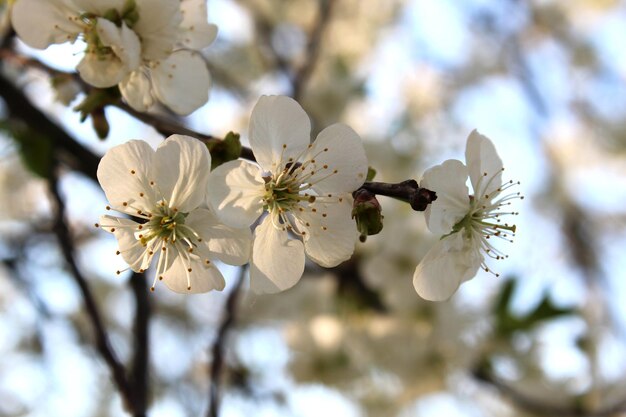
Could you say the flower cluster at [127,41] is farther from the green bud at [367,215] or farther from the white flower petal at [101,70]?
the green bud at [367,215]

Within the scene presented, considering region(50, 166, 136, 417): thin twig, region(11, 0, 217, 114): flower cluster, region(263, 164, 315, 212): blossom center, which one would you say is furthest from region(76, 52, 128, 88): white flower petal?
region(50, 166, 136, 417): thin twig

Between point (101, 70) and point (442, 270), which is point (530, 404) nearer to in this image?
point (442, 270)

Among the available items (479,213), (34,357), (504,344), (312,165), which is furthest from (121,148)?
(34,357)

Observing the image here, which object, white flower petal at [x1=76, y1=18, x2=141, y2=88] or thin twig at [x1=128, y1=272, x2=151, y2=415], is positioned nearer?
white flower petal at [x1=76, y1=18, x2=141, y2=88]

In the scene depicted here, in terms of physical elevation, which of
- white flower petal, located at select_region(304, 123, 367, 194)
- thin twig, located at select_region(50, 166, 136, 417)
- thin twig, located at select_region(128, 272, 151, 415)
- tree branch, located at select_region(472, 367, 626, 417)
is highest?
tree branch, located at select_region(472, 367, 626, 417)

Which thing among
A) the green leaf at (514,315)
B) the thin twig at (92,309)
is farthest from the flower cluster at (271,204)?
the green leaf at (514,315)

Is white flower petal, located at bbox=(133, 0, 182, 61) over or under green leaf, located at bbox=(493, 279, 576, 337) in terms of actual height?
under

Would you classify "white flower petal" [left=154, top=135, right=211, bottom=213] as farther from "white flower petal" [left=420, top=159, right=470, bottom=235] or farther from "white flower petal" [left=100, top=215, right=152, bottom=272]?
"white flower petal" [left=420, top=159, right=470, bottom=235]

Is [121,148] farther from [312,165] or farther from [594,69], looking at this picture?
[594,69]
